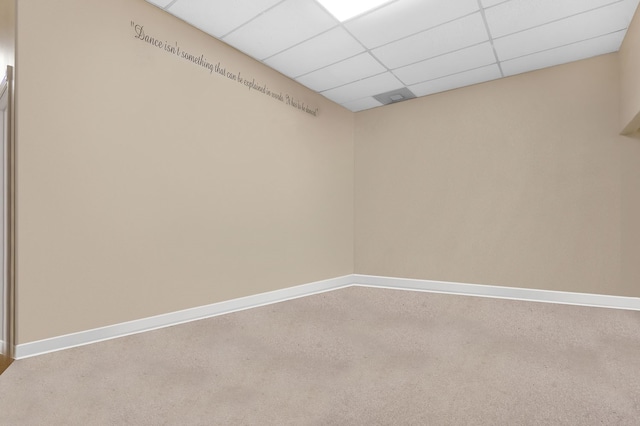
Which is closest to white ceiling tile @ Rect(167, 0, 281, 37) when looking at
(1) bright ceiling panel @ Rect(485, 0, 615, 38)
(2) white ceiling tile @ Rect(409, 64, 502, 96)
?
(1) bright ceiling panel @ Rect(485, 0, 615, 38)

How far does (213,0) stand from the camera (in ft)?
9.40

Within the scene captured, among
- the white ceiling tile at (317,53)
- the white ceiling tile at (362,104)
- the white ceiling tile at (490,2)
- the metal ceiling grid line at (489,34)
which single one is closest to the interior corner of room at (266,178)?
the white ceiling tile at (362,104)

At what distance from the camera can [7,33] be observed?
7.97 ft

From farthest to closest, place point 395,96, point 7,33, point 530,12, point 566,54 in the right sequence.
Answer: point 395,96 → point 566,54 → point 530,12 → point 7,33

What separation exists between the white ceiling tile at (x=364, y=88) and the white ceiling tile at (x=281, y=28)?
3.94 feet

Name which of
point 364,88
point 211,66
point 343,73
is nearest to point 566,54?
point 364,88

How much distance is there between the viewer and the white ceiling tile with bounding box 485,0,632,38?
2855mm

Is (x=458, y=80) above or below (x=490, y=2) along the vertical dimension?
below

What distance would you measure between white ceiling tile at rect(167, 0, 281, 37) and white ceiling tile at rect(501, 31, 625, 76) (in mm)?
2848

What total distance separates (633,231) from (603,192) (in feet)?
1.57

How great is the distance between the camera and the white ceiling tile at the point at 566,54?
3408 mm

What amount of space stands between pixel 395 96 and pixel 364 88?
522mm

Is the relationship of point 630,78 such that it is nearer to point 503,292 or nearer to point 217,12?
point 503,292

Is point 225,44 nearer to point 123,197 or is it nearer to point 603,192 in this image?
point 123,197
